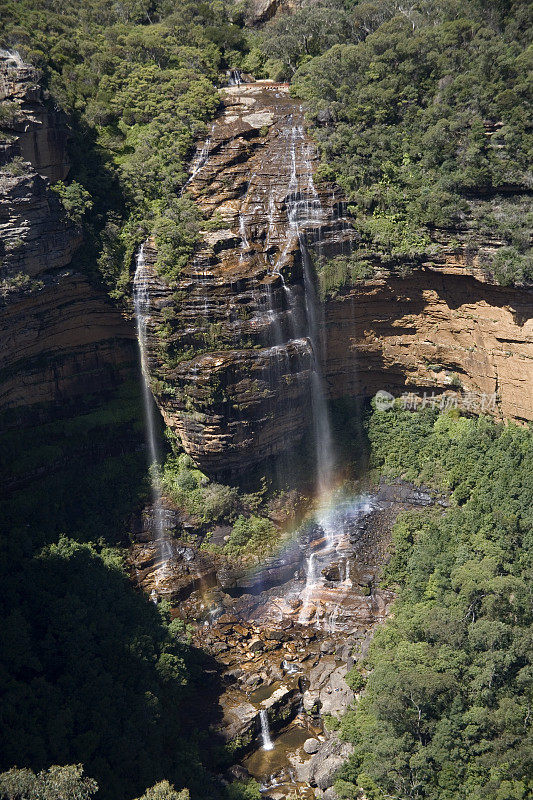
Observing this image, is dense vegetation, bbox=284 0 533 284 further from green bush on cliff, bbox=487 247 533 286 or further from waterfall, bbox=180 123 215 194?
waterfall, bbox=180 123 215 194

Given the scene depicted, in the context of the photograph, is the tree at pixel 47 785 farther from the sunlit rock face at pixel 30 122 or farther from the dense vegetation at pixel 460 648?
the sunlit rock face at pixel 30 122

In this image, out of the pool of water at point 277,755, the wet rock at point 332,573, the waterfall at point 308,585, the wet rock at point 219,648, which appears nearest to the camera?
the pool of water at point 277,755

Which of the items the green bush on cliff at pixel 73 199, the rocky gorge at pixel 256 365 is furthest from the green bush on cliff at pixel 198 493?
the green bush on cliff at pixel 73 199

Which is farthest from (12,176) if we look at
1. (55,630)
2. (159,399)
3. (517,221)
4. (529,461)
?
(529,461)

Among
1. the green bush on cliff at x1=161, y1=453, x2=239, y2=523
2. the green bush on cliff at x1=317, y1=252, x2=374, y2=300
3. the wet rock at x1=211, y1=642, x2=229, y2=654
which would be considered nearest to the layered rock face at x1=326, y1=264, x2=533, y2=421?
the green bush on cliff at x1=317, y1=252, x2=374, y2=300

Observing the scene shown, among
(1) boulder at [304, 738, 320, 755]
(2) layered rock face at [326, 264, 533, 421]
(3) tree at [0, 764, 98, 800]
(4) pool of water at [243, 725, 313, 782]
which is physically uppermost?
(2) layered rock face at [326, 264, 533, 421]

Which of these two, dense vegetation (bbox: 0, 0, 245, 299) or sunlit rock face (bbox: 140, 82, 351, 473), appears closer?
sunlit rock face (bbox: 140, 82, 351, 473)
